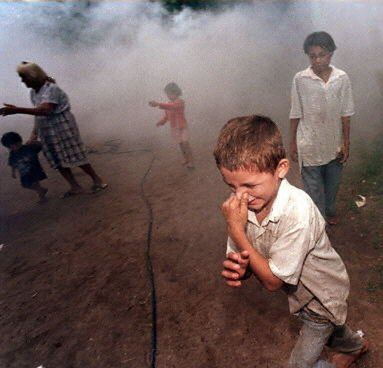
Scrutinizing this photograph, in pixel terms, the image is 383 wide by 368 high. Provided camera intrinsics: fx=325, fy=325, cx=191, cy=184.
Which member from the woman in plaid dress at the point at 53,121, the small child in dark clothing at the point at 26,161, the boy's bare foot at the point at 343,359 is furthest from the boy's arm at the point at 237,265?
the small child in dark clothing at the point at 26,161

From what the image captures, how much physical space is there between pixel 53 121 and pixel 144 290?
2.89 meters

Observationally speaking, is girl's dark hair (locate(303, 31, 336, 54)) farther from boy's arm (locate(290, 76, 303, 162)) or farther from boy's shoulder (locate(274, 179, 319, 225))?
boy's shoulder (locate(274, 179, 319, 225))

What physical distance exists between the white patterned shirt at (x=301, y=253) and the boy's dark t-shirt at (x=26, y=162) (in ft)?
15.4

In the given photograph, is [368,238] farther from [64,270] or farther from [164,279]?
[64,270]

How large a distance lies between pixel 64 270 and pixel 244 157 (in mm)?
2938

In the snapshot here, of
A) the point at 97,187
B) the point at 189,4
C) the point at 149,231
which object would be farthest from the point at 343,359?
the point at 189,4

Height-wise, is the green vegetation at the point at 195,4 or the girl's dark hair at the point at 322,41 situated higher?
the green vegetation at the point at 195,4

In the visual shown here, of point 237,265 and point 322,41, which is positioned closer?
point 237,265

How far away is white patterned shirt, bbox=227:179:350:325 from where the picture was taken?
4.30 ft

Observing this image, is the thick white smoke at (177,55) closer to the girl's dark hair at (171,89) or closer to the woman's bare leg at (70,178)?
the girl's dark hair at (171,89)

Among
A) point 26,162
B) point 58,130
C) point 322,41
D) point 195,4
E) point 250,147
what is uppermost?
point 195,4

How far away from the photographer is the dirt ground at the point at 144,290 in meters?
2.42

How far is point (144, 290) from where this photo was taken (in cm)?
304

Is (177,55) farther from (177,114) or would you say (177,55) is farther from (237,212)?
(237,212)
